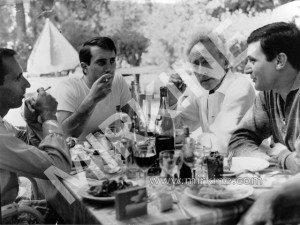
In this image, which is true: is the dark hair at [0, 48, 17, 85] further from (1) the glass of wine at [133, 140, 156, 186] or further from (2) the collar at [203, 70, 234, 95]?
(2) the collar at [203, 70, 234, 95]

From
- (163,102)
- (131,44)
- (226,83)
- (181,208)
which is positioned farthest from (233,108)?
(131,44)

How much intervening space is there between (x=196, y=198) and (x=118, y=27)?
3130 mm

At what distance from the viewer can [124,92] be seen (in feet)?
7.25

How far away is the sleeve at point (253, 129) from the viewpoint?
4.70ft

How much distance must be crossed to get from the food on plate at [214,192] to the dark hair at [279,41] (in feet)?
2.56

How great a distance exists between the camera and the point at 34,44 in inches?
98.5

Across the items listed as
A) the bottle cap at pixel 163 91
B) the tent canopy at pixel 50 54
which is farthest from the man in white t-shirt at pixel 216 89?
the tent canopy at pixel 50 54

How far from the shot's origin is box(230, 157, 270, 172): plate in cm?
108

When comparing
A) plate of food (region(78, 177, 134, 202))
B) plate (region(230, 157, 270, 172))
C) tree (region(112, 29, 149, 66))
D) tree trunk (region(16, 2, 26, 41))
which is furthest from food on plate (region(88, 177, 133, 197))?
tree (region(112, 29, 149, 66))

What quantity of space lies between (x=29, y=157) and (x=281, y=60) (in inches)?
42.8

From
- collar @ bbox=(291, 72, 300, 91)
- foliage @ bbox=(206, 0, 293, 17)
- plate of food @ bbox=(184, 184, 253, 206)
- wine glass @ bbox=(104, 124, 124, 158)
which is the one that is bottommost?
plate of food @ bbox=(184, 184, 253, 206)

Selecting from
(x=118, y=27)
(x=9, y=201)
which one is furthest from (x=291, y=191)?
(x=118, y=27)

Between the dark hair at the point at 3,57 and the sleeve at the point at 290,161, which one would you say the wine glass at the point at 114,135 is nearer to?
the dark hair at the point at 3,57

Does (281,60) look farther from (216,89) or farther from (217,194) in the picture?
(217,194)
